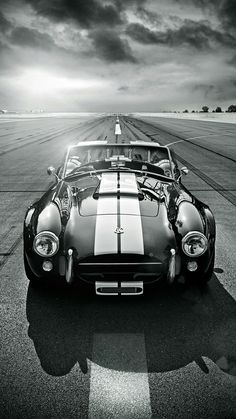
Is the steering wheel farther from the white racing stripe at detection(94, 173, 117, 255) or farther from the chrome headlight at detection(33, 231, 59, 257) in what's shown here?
the chrome headlight at detection(33, 231, 59, 257)

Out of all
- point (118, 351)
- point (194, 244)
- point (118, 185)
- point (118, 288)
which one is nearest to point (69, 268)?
point (118, 288)

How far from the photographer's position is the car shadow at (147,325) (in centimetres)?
262

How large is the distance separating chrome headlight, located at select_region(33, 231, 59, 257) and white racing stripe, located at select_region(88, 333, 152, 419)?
2.83ft

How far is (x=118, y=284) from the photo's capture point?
3.03 meters

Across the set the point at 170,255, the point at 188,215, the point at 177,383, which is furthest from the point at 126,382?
the point at 188,215

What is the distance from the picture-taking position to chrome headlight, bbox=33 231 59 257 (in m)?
3.16

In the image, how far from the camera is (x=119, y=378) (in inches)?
95.7

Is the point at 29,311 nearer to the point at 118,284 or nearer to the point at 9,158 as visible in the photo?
the point at 118,284

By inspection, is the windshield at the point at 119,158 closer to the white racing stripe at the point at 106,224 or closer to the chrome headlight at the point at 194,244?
the white racing stripe at the point at 106,224

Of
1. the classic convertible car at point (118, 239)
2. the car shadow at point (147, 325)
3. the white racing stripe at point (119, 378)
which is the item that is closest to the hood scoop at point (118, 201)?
the classic convertible car at point (118, 239)

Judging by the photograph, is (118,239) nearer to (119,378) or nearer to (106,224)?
(106,224)

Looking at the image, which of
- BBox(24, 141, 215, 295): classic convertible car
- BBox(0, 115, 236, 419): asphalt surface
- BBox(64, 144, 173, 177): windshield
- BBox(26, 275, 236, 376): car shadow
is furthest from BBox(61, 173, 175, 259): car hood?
BBox(64, 144, 173, 177): windshield

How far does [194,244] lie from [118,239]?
0.72 meters

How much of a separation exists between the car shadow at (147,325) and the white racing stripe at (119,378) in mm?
39
